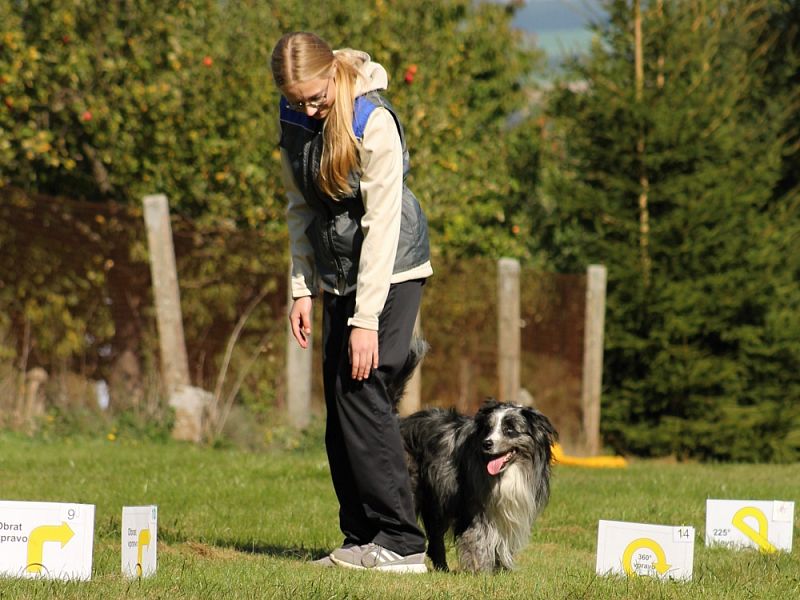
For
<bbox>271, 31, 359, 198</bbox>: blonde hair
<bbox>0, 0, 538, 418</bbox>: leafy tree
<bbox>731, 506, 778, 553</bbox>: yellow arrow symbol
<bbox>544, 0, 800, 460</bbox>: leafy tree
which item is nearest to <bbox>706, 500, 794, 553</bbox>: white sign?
<bbox>731, 506, 778, 553</bbox>: yellow arrow symbol

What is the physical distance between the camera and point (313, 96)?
4.96 metres

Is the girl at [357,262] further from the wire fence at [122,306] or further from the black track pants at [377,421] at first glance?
the wire fence at [122,306]

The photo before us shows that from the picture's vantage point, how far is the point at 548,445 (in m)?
5.76

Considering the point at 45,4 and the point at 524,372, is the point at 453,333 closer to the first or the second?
the point at 524,372

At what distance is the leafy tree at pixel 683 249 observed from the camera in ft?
44.3

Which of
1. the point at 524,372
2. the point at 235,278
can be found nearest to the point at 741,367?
the point at 524,372

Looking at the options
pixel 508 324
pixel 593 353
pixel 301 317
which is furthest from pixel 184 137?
pixel 301 317

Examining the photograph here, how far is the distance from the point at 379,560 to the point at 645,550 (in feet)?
3.63

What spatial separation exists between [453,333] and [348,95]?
8172mm

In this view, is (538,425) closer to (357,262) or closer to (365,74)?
(357,262)

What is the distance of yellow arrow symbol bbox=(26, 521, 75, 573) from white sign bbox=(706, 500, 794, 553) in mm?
3307

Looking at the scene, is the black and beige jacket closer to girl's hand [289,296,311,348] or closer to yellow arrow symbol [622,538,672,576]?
girl's hand [289,296,311,348]

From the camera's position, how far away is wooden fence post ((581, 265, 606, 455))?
13.5 meters

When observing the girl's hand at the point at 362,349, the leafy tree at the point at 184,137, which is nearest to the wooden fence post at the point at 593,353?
the leafy tree at the point at 184,137
